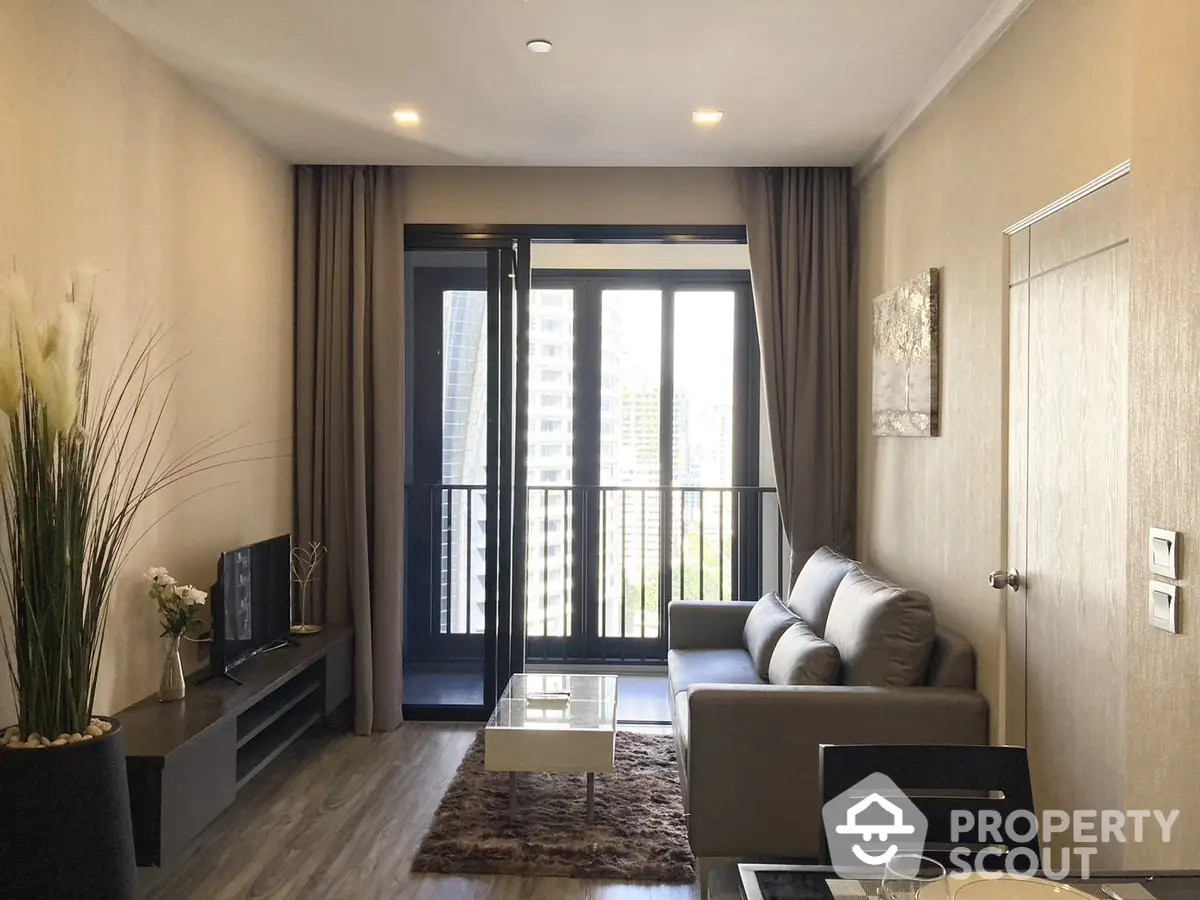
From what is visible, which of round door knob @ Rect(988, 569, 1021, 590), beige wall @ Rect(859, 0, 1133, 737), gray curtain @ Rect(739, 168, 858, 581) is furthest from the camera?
gray curtain @ Rect(739, 168, 858, 581)

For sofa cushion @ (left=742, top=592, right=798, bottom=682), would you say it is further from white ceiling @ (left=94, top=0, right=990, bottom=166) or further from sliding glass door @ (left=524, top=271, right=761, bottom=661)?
white ceiling @ (left=94, top=0, right=990, bottom=166)

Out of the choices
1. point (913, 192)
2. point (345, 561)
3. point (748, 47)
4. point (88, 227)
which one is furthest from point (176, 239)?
point (913, 192)

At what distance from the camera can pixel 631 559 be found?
19.2 ft

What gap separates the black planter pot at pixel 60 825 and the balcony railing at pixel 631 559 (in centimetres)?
362

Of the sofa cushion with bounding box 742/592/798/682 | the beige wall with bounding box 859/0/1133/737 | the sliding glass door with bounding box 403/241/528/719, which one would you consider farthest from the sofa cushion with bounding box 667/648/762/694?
the sliding glass door with bounding box 403/241/528/719

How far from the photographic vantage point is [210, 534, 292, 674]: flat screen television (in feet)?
11.1

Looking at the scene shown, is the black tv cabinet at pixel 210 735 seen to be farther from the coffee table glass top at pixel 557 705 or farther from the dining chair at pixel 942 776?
the dining chair at pixel 942 776

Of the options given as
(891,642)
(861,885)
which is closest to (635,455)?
(891,642)

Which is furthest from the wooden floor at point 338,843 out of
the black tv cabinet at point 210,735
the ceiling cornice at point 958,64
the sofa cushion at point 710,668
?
the ceiling cornice at point 958,64

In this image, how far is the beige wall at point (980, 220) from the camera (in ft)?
7.41

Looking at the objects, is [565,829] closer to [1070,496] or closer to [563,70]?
[1070,496]

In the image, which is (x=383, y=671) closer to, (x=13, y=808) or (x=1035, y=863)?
(x=13, y=808)

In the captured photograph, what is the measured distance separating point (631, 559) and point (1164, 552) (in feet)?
14.3

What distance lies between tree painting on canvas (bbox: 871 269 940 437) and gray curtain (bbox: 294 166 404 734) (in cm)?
232
